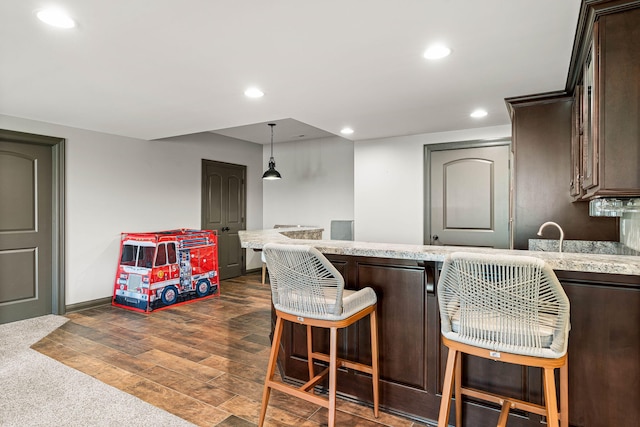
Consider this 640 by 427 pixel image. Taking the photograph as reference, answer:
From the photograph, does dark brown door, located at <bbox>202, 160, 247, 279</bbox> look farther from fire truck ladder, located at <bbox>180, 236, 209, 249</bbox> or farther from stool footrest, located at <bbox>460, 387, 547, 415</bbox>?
stool footrest, located at <bbox>460, 387, 547, 415</bbox>

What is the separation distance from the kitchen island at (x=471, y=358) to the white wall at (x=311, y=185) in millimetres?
3844

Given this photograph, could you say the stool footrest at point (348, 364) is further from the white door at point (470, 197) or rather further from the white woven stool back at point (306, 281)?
the white door at point (470, 197)

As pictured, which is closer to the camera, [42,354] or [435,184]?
[42,354]

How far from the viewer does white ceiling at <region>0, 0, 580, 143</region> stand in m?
1.84

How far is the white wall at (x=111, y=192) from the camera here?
4.36 m

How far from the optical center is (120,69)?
8.47ft

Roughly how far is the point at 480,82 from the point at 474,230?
2153 mm

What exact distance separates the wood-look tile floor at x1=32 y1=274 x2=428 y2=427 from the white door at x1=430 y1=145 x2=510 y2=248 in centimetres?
254

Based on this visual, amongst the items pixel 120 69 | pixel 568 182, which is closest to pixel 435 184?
pixel 568 182

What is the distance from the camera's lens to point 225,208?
6.38 metres

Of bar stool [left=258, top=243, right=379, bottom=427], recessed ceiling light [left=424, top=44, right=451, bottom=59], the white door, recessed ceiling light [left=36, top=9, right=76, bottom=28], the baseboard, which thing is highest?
recessed ceiling light [left=36, top=9, right=76, bottom=28]

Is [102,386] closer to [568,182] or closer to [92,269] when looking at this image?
[92,269]

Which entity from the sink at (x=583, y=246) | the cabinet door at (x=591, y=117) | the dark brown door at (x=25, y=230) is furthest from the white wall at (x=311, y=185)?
the cabinet door at (x=591, y=117)

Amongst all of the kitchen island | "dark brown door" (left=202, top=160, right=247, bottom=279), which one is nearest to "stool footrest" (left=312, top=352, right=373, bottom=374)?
the kitchen island
